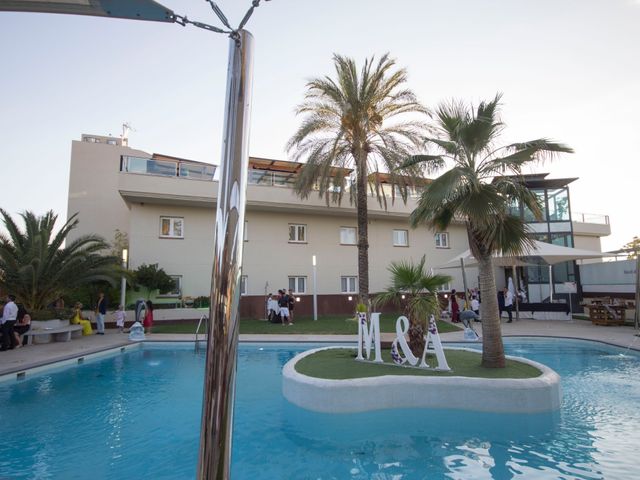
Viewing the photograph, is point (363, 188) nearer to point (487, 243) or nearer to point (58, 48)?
point (487, 243)

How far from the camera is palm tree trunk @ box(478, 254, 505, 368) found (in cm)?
852

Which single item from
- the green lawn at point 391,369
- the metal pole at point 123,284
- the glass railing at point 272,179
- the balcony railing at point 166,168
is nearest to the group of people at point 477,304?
the green lawn at point 391,369

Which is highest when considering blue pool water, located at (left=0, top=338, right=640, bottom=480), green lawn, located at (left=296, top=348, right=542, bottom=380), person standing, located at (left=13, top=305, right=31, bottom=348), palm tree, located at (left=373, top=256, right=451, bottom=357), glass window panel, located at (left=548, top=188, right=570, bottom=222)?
glass window panel, located at (left=548, top=188, right=570, bottom=222)

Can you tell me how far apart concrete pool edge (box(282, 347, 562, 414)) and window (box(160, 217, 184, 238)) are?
16.7 m

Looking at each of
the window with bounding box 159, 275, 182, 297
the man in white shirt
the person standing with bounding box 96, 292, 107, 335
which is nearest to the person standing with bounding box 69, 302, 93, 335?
the person standing with bounding box 96, 292, 107, 335

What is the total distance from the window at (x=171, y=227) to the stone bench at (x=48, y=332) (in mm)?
7176

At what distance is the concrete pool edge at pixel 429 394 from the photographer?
715 cm

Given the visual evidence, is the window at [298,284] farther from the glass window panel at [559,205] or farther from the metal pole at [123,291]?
the glass window panel at [559,205]

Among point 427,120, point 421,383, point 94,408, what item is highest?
point 427,120

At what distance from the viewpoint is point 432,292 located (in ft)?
30.5

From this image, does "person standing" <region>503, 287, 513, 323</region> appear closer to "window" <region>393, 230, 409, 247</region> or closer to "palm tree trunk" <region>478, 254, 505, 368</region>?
"window" <region>393, 230, 409, 247</region>

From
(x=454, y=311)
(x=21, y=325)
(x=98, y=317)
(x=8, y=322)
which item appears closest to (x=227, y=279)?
(x=8, y=322)

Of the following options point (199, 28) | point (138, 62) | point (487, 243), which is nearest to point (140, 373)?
point (138, 62)

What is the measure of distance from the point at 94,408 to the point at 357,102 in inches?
632
